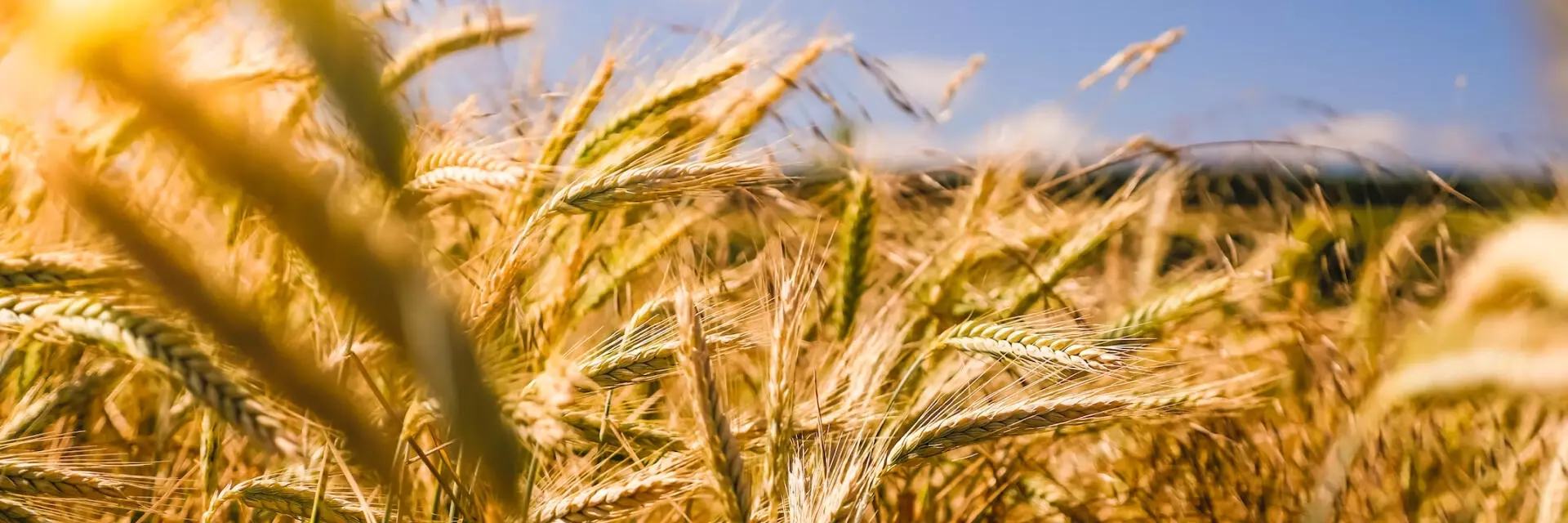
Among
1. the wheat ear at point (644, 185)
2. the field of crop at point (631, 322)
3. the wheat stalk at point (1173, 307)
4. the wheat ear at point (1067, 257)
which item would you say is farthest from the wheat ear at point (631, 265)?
the wheat stalk at point (1173, 307)

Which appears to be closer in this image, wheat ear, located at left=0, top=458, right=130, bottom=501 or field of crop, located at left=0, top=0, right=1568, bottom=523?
field of crop, located at left=0, top=0, right=1568, bottom=523

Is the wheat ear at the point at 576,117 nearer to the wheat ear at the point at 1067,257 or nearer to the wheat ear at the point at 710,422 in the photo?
the wheat ear at the point at 710,422

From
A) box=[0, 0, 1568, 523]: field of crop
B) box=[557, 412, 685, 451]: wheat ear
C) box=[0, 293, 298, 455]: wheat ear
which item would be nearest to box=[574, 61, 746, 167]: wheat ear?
box=[0, 0, 1568, 523]: field of crop

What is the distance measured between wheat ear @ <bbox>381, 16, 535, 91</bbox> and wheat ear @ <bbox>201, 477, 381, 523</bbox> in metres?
0.70

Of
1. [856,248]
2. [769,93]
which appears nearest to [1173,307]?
[856,248]

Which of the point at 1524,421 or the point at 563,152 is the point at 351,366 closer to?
the point at 563,152

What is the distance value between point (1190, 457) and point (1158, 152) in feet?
2.06

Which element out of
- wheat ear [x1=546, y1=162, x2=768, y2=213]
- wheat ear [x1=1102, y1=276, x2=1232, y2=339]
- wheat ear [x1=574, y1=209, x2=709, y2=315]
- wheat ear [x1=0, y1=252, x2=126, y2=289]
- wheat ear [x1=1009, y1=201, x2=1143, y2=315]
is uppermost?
wheat ear [x1=0, y1=252, x2=126, y2=289]

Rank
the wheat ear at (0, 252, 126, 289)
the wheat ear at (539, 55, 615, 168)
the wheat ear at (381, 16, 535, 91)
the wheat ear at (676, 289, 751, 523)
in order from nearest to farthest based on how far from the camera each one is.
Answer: the wheat ear at (676, 289, 751, 523) → the wheat ear at (0, 252, 126, 289) → the wheat ear at (539, 55, 615, 168) → the wheat ear at (381, 16, 535, 91)

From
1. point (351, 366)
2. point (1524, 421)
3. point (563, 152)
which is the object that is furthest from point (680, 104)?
point (1524, 421)

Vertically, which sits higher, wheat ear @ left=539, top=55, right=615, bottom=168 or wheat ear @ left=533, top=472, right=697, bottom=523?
wheat ear @ left=539, top=55, right=615, bottom=168

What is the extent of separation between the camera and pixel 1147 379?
97cm

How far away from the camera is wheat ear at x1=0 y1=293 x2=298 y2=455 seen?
0.55 metres

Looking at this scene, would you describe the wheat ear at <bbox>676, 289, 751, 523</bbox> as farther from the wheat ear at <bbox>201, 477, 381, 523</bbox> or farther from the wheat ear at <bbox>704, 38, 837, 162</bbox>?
the wheat ear at <bbox>704, 38, 837, 162</bbox>
